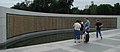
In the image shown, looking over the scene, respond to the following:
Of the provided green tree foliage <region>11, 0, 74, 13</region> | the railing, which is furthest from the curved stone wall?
green tree foliage <region>11, 0, 74, 13</region>

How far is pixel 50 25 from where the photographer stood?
2498 cm

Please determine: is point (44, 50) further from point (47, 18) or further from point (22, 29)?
point (47, 18)

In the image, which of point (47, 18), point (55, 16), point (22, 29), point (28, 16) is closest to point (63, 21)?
point (55, 16)

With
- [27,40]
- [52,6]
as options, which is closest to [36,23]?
[27,40]

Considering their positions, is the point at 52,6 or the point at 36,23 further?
the point at 52,6

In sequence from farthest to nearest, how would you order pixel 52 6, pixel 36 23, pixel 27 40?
pixel 52 6 → pixel 36 23 → pixel 27 40

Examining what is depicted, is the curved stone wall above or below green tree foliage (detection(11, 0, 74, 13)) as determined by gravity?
below

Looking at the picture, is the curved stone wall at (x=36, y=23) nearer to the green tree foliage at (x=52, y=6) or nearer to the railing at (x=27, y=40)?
the railing at (x=27, y=40)

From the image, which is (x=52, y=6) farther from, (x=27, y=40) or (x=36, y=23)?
(x=27, y=40)

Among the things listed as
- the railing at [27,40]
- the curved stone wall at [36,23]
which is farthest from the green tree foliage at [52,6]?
the railing at [27,40]

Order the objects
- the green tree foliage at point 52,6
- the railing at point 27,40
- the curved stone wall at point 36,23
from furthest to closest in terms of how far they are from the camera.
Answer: the green tree foliage at point 52,6 → the curved stone wall at point 36,23 → the railing at point 27,40

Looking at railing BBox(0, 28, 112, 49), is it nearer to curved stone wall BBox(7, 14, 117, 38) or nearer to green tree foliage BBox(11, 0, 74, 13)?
curved stone wall BBox(7, 14, 117, 38)

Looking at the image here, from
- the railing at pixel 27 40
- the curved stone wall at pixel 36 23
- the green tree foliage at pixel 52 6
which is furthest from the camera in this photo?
the green tree foliage at pixel 52 6

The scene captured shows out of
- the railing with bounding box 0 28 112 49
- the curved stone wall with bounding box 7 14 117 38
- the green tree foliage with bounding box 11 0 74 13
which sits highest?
the green tree foliage with bounding box 11 0 74 13
